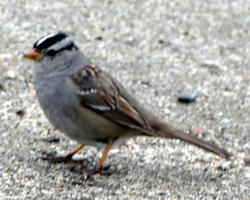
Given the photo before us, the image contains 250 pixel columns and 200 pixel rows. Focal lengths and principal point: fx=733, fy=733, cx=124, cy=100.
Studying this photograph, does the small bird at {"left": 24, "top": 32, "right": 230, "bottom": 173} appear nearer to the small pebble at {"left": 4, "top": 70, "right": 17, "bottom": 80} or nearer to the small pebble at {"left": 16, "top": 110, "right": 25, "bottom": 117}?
the small pebble at {"left": 16, "top": 110, "right": 25, "bottom": 117}

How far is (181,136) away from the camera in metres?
5.92

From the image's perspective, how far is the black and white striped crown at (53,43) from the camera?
5648mm

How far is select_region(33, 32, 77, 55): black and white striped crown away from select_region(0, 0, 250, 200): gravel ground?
2.90 ft

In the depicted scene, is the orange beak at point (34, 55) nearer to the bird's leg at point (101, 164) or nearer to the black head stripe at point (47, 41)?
the black head stripe at point (47, 41)

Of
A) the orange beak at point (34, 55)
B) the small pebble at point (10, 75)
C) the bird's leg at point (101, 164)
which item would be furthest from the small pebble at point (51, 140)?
the small pebble at point (10, 75)

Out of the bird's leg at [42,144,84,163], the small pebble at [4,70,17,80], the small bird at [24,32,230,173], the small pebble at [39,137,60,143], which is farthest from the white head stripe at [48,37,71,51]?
the small pebble at [4,70,17,80]

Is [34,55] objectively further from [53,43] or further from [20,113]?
[20,113]

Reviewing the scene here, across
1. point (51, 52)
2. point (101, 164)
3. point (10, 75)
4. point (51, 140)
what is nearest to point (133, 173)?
point (101, 164)

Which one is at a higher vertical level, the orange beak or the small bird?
the orange beak

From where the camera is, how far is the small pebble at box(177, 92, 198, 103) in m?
7.48

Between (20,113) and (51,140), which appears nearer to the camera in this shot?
(51,140)

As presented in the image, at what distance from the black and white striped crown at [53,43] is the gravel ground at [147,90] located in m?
0.88

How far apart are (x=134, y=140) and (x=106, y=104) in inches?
36.2

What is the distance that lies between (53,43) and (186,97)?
221 centimetres
